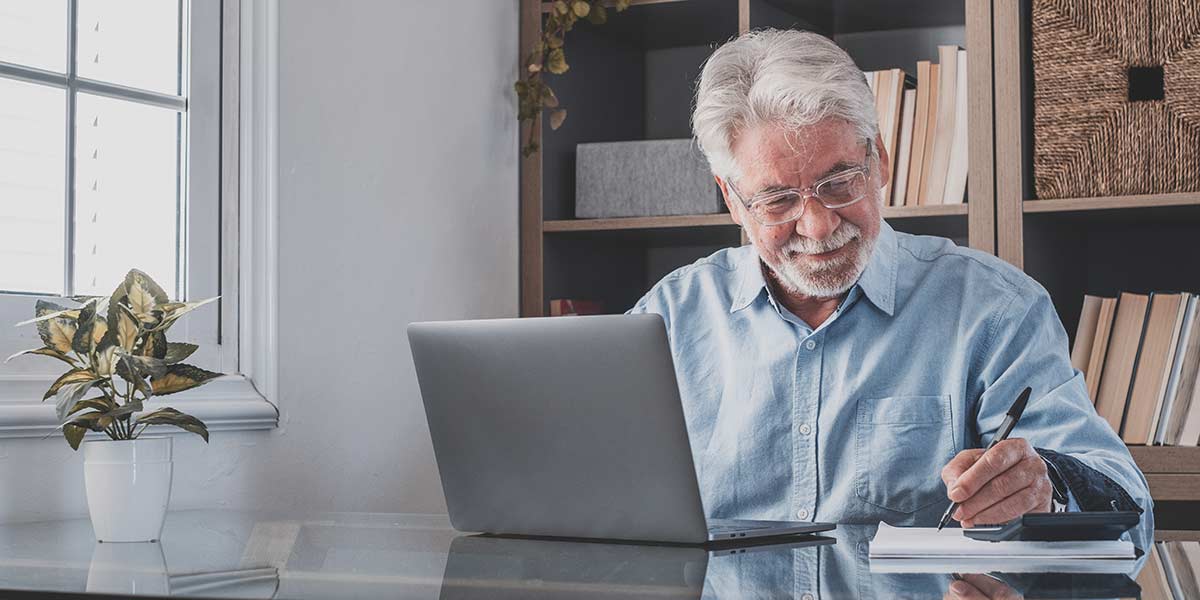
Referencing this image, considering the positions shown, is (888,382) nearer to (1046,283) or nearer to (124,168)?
(1046,283)

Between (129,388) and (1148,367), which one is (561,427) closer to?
(129,388)

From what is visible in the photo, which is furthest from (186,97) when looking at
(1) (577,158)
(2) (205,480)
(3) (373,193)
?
(1) (577,158)

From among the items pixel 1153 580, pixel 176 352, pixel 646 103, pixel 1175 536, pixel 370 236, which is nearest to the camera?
pixel 1153 580

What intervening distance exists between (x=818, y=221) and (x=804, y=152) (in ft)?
0.31

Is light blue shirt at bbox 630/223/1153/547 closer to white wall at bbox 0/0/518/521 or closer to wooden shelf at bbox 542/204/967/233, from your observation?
wooden shelf at bbox 542/204/967/233

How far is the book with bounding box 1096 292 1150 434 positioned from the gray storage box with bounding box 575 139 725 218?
0.74 meters

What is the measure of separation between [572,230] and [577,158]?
0.49 ft

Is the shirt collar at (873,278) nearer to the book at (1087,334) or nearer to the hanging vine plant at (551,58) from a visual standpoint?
the book at (1087,334)

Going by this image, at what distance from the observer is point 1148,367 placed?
2195 mm

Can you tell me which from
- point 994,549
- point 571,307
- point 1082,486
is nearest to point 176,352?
point 994,549

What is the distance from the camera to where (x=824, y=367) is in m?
1.75

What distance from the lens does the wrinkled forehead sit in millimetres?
1724

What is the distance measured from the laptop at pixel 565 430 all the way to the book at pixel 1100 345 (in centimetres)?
112

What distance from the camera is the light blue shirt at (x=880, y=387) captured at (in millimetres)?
1665
